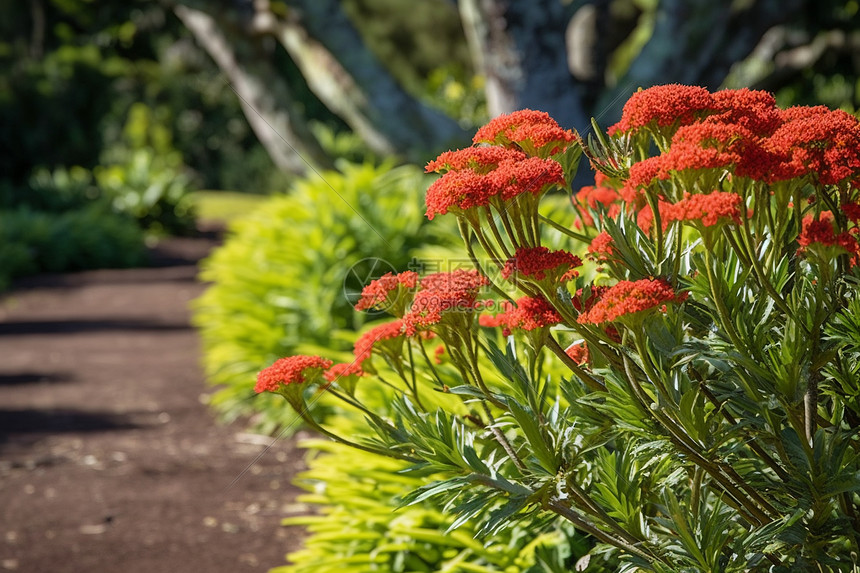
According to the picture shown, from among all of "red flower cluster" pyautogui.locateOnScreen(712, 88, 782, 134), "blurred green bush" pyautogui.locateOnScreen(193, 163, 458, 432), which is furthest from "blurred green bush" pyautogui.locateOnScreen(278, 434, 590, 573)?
"blurred green bush" pyautogui.locateOnScreen(193, 163, 458, 432)

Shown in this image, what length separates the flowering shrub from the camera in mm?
1670

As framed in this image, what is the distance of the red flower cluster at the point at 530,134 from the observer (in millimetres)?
1859

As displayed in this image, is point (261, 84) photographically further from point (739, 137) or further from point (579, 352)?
point (739, 137)

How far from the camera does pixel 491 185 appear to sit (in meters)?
1.68

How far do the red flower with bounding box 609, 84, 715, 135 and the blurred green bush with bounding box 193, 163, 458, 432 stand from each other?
4071mm

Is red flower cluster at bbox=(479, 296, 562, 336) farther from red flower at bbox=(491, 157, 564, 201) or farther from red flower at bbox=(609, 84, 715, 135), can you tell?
red flower at bbox=(609, 84, 715, 135)

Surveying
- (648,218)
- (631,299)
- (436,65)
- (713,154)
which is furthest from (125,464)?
(436,65)

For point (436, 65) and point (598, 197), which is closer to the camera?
point (598, 197)

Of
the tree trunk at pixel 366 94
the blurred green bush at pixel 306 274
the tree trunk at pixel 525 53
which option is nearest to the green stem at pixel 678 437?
the blurred green bush at pixel 306 274

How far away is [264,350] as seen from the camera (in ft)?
21.0

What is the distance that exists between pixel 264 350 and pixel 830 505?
16.6 ft

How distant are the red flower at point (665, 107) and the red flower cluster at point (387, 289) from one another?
0.58 meters

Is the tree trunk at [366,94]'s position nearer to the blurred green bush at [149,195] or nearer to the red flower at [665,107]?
the red flower at [665,107]

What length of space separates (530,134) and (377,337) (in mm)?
567
